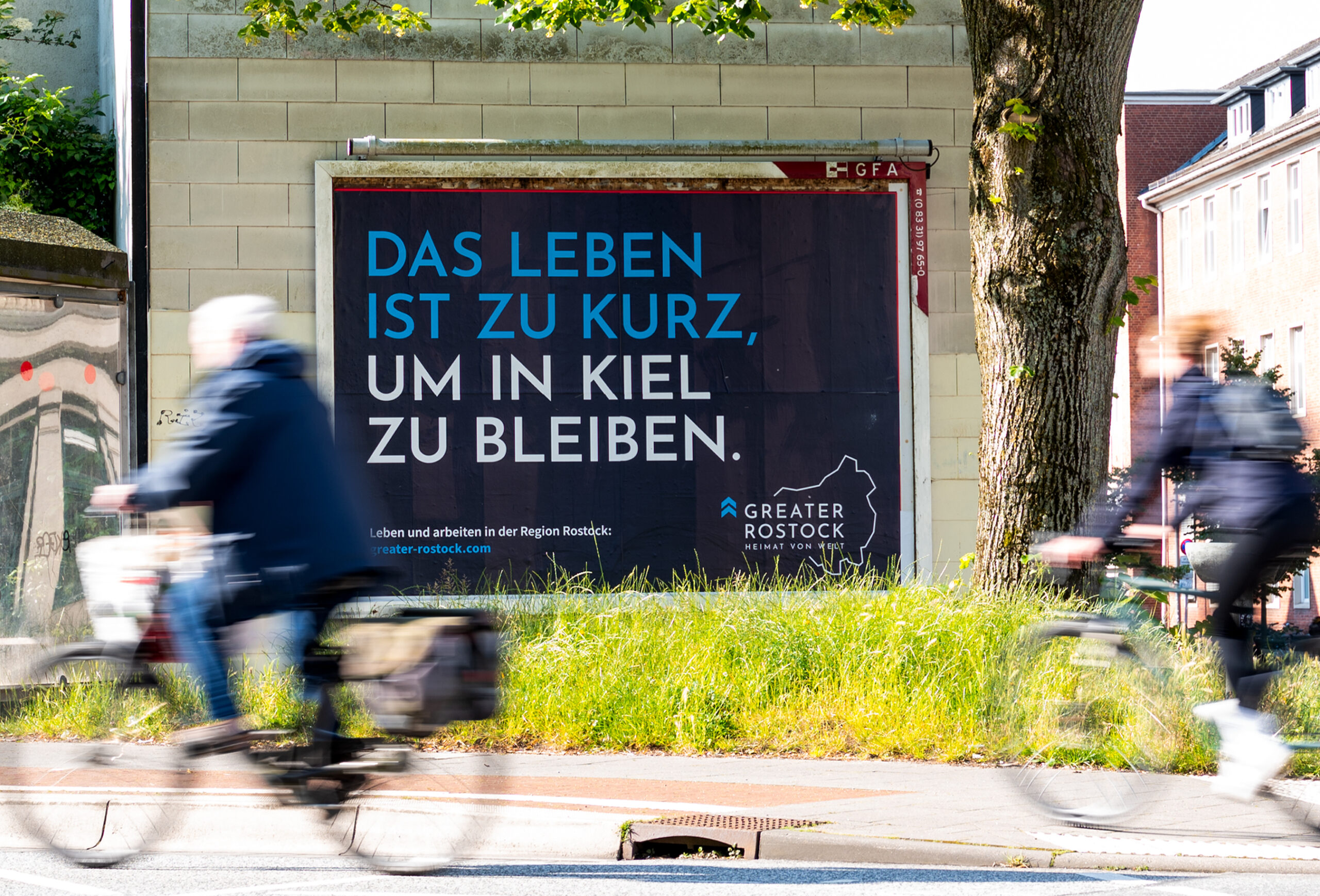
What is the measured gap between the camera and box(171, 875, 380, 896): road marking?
14.8 ft

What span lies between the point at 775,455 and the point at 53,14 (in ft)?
32.2

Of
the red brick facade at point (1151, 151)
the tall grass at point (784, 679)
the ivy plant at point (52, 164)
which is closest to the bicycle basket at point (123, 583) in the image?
the tall grass at point (784, 679)

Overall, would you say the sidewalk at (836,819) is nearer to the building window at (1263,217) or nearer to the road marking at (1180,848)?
the road marking at (1180,848)

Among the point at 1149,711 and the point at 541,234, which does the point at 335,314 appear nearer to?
the point at 541,234

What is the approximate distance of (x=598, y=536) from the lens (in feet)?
32.5

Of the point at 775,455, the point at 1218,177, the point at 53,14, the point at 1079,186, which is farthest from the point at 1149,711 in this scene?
the point at 1218,177

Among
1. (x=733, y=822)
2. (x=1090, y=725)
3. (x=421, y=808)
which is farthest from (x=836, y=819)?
(x=421, y=808)

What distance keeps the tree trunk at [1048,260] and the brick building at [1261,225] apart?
26891 mm

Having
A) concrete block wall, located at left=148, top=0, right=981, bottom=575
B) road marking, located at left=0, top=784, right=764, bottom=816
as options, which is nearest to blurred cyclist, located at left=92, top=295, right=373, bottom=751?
road marking, located at left=0, top=784, right=764, bottom=816

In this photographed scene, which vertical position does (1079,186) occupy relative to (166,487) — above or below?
above

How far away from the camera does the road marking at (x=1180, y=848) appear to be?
15.8 feet

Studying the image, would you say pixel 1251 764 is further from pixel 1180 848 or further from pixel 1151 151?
pixel 1151 151

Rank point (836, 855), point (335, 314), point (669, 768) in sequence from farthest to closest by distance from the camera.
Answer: point (335, 314) < point (669, 768) < point (836, 855)

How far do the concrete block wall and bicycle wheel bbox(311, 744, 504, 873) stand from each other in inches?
228
